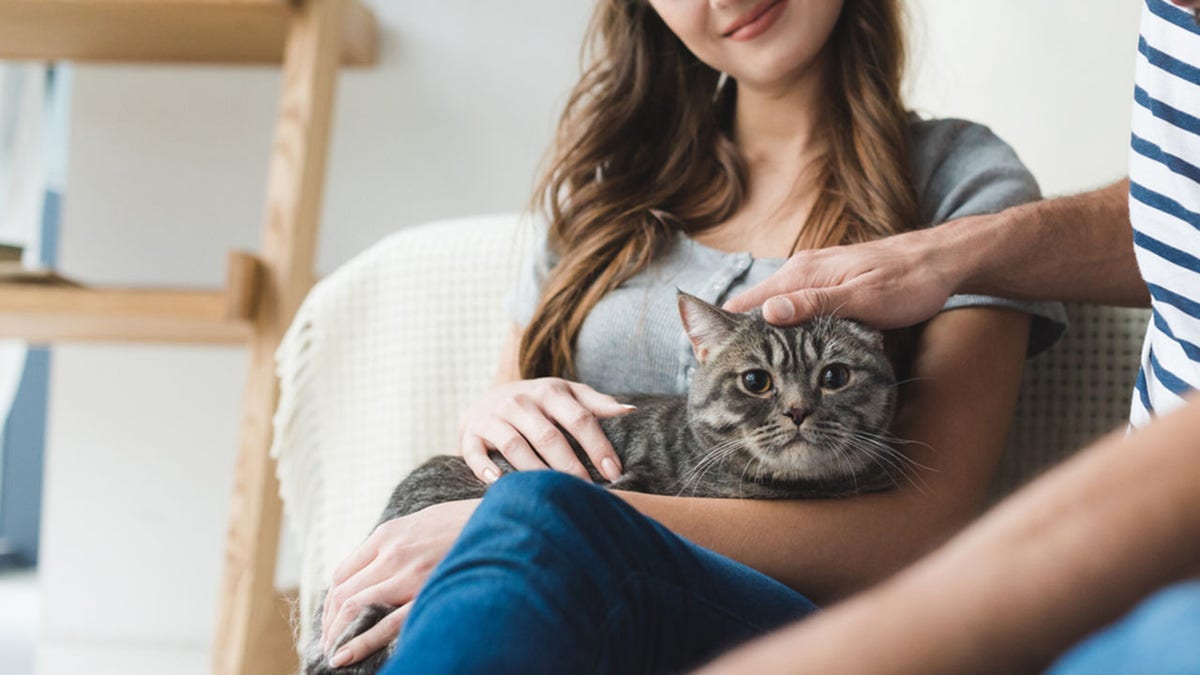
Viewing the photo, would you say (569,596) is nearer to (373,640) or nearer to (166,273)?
(373,640)

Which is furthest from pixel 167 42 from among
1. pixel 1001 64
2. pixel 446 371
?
pixel 1001 64

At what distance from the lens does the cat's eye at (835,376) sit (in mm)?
1017

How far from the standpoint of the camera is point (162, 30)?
1906 mm

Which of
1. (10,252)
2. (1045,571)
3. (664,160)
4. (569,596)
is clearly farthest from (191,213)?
(1045,571)

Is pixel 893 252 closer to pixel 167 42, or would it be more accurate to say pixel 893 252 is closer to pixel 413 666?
pixel 413 666

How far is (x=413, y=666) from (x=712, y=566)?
0.88ft

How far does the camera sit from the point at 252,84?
83.8 inches

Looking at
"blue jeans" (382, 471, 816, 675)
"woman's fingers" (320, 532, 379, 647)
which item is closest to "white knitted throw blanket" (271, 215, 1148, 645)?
"woman's fingers" (320, 532, 379, 647)

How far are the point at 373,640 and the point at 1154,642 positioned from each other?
62 centimetres

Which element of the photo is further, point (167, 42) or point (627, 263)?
point (167, 42)

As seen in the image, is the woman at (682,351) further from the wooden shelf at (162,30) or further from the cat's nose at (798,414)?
the wooden shelf at (162,30)

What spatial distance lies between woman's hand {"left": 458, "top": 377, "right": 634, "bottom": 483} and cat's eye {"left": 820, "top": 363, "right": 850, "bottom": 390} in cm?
18

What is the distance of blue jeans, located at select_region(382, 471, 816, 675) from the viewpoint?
571 millimetres

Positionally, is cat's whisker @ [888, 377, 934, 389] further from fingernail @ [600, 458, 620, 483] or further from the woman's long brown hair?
fingernail @ [600, 458, 620, 483]
